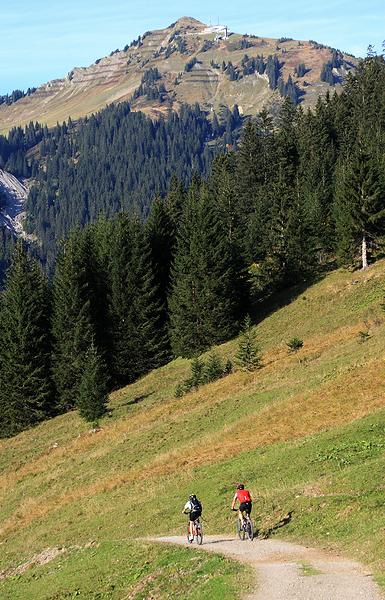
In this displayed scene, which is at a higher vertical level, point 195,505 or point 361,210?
point 361,210

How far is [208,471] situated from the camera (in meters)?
32.7

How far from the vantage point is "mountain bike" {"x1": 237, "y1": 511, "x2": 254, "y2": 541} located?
904 inches

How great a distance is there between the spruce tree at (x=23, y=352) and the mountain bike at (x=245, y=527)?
150 feet

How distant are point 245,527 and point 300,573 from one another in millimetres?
5833

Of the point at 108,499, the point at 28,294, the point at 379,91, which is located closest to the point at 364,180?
the point at 28,294

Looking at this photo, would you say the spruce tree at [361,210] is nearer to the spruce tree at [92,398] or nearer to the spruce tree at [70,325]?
the spruce tree at [70,325]

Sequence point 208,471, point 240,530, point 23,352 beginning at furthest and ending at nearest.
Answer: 1. point 23,352
2. point 208,471
3. point 240,530

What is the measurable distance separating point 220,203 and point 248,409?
5251 centimetres

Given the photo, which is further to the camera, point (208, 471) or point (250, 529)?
point (208, 471)

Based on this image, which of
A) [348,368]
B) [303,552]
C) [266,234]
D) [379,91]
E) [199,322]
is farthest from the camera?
[379,91]

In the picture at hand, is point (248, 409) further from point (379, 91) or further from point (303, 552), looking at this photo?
point (379, 91)

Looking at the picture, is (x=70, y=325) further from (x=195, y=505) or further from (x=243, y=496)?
(x=243, y=496)

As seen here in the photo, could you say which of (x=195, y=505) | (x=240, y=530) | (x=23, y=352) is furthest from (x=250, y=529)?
(x=23, y=352)

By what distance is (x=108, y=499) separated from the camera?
34.0m
